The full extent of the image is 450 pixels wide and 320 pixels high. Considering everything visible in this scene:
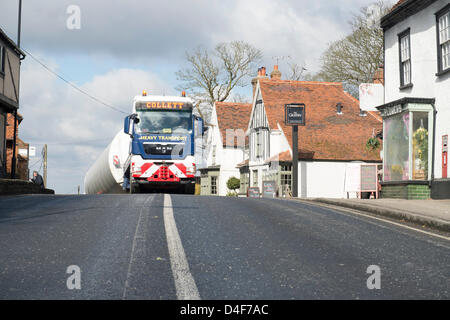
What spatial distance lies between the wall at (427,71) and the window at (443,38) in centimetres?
22

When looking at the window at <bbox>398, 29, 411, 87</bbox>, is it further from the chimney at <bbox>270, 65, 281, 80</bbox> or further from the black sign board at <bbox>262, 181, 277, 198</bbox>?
the chimney at <bbox>270, 65, 281, 80</bbox>

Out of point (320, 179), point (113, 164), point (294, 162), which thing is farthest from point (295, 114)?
point (113, 164)

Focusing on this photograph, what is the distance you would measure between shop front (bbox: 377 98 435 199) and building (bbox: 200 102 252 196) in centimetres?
2540

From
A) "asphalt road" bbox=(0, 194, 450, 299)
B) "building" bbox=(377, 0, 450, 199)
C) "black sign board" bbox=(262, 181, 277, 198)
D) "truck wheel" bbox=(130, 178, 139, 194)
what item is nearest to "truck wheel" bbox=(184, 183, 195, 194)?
"truck wheel" bbox=(130, 178, 139, 194)

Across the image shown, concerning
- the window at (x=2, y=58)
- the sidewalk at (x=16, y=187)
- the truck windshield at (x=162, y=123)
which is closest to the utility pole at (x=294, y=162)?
the truck windshield at (x=162, y=123)

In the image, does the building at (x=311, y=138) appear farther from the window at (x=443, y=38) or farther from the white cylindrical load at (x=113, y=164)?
the window at (x=443, y=38)

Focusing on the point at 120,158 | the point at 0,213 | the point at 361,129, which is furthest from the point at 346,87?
the point at 0,213

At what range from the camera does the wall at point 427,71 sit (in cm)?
1823

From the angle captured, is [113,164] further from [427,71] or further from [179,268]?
[179,268]

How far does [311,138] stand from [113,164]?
54.3 feet

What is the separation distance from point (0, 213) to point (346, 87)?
38529mm

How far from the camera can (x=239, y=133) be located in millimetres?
47406

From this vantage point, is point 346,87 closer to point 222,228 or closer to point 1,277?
point 222,228

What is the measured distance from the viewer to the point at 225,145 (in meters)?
47.2
